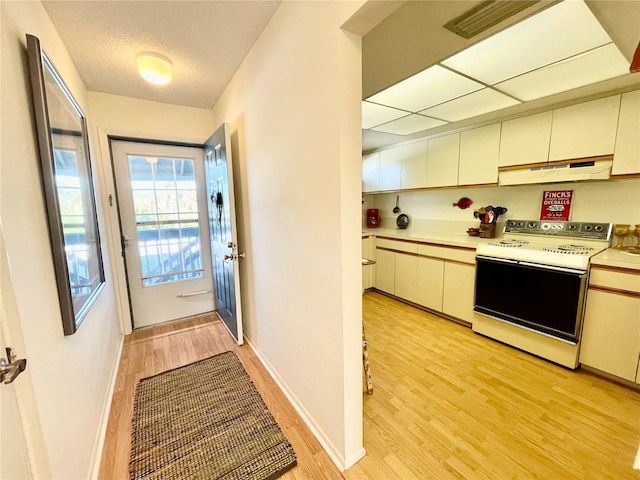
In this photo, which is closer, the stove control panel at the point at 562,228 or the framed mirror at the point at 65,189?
the framed mirror at the point at 65,189

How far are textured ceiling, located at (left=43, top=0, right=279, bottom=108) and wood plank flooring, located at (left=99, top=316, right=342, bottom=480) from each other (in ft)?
7.80

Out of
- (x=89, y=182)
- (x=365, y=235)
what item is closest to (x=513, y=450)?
(x=365, y=235)

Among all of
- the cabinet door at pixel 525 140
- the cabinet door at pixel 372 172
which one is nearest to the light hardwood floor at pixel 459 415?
the cabinet door at pixel 525 140

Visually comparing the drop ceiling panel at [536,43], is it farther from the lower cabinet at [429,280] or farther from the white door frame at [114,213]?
the white door frame at [114,213]

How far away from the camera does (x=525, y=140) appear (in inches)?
93.2

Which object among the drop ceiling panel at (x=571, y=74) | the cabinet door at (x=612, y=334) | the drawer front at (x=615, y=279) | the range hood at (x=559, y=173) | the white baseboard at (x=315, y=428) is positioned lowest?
the white baseboard at (x=315, y=428)

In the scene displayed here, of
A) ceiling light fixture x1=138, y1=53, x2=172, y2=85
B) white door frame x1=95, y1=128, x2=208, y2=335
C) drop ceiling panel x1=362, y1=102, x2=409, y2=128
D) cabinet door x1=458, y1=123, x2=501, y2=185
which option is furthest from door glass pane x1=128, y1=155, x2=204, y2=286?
cabinet door x1=458, y1=123, x2=501, y2=185

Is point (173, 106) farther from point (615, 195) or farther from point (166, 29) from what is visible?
point (615, 195)

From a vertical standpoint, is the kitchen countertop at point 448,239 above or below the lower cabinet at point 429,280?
above

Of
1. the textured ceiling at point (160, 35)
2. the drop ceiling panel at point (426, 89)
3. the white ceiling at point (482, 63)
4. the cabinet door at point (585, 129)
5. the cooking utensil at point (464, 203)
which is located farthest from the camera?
the cooking utensil at point (464, 203)

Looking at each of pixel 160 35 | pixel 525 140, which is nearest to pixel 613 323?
pixel 525 140

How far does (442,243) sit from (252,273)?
79.5 inches

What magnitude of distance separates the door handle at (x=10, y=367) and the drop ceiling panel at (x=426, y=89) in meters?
2.20

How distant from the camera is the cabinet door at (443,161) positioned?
9.61 ft
